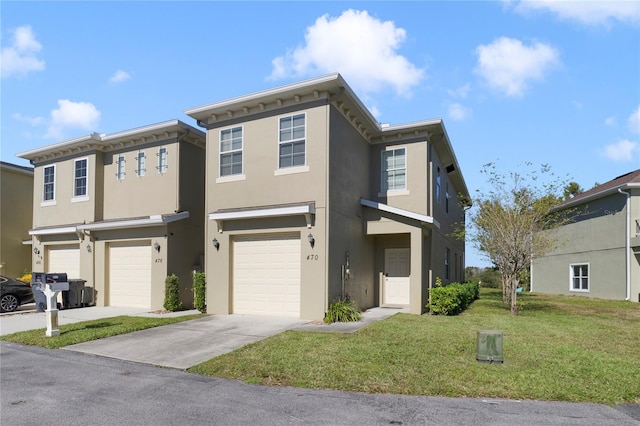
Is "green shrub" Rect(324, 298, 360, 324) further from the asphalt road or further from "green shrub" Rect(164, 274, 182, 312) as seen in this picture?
"green shrub" Rect(164, 274, 182, 312)

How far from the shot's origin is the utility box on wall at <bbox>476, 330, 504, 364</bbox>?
750cm

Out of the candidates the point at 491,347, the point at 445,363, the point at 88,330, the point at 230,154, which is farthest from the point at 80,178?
the point at 491,347

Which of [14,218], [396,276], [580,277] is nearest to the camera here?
[396,276]

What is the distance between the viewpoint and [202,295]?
553 inches

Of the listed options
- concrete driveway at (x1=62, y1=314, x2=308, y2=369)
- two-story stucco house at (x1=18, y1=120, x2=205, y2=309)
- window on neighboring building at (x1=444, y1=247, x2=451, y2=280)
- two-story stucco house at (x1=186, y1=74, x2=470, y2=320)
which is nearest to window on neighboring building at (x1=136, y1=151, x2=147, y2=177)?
two-story stucco house at (x1=18, y1=120, x2=205, y2=309)

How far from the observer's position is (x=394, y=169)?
1562 centimetres

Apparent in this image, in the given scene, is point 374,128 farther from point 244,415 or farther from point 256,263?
point 244,415

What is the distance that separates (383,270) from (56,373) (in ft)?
36.8

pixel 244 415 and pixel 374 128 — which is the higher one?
pixel 374 128

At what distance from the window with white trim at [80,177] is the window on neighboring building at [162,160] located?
368cm

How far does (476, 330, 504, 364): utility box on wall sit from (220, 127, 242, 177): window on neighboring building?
896 centimetres

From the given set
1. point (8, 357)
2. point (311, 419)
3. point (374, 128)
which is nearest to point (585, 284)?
point (374, 128)

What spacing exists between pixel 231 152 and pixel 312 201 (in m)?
3.49

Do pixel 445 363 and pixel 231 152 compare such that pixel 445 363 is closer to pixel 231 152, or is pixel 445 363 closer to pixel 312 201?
pixel 312 201
